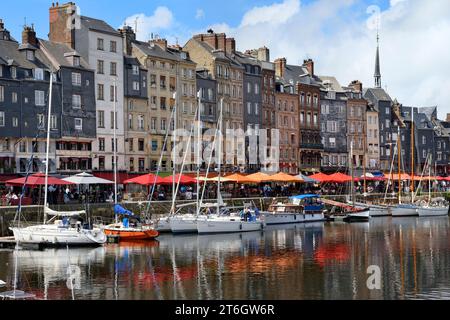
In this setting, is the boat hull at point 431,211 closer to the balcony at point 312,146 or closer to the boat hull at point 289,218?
the boat hull at point 289,218

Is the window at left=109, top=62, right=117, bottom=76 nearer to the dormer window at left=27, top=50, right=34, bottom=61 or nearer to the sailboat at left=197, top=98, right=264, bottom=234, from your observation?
the dormer window at left=27, top=50, right=34, bottom=61

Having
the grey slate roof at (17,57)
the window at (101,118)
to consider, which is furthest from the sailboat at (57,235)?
the window at (101,118)

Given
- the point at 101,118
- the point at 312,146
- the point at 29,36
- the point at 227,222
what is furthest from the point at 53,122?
the point at 312,146

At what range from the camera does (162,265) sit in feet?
129

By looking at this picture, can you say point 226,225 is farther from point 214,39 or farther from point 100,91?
point 214,39

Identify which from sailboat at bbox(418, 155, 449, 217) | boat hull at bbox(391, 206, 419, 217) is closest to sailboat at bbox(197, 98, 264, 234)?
→ boat hull at bbox(391, 206, 419, 217)

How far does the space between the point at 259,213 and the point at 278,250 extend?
17910 mm

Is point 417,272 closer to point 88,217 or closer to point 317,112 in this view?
point 88,217

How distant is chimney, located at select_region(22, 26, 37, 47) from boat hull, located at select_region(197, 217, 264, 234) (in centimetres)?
2731

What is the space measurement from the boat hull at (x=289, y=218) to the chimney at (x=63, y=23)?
27556 mm

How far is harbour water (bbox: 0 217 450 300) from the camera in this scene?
103 ft

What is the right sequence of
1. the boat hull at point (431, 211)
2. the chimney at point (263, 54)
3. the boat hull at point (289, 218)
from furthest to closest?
the chimney at point (263, 54)
the boat hull at point (431, 211)
the boat hull at point (289, 218)

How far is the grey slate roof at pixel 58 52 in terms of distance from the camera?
71.2 metres
